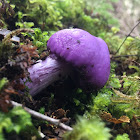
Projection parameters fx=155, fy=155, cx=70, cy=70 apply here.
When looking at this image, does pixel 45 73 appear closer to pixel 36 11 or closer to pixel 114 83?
pixel 114 83

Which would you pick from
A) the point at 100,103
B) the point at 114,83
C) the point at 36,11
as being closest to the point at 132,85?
the point at 114,83

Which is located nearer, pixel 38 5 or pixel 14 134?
pixel 14 134

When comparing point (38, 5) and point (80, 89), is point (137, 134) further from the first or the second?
point (38, 5)

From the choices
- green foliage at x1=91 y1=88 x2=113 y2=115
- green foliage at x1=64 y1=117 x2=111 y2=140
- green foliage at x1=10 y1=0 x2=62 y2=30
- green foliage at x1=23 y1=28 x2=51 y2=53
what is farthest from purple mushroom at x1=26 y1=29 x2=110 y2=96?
green foliage at x1=10 y1=0 x2=62 y2=30

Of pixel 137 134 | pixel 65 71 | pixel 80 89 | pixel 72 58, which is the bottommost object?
pixel 137 134

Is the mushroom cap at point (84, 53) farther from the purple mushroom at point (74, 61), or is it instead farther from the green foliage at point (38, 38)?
the green foliage at point (38, 38)

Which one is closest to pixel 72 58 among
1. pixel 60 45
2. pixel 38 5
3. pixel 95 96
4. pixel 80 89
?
pixel 60 45

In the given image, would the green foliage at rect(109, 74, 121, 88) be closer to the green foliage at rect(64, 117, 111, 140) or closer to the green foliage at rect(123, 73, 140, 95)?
the green foliage at rect(123, 73, 140, 95)

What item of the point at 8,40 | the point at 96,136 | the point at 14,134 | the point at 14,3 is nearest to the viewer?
the point at 96,136

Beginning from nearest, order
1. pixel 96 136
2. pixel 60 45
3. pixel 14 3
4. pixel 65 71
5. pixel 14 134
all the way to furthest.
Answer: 1. pixel 96 136
2. pixel 14 134
3. pixel 60 45
4. pixel 65 71
5. pixel 14 3
